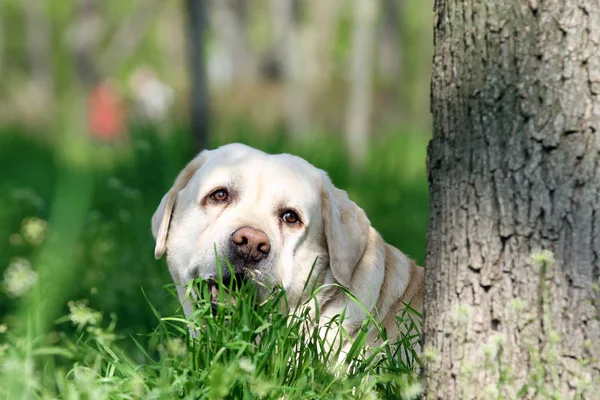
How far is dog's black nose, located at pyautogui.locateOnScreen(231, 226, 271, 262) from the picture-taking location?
10.6ft

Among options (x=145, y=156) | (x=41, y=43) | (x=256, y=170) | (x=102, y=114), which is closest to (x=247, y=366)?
(x=256, y=170)

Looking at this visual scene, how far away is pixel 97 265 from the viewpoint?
592 centimetres

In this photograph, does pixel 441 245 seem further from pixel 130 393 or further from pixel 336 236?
pixel 130 393

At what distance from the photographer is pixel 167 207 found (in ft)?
12.3

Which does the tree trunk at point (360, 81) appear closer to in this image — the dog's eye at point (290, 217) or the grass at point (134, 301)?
the grass at point (134, 301)

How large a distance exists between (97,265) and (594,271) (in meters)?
4.16

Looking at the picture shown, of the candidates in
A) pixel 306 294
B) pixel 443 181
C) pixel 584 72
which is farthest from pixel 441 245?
pixel 306 294

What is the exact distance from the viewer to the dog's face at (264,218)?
3385 mm

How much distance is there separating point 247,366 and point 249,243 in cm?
90

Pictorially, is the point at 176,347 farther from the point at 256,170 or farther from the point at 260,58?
the point at 260,58

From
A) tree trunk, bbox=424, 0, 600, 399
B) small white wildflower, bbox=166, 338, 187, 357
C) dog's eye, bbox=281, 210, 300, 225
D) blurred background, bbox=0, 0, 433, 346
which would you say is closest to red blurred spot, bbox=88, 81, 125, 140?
blurred background, bbox=0, 0, 433, 346

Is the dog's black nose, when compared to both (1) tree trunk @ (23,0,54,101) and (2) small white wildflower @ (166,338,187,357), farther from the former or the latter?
(1) tree trunk @ (23,0,54,101)

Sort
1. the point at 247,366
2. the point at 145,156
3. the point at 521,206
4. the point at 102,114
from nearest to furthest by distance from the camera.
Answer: the point at 247,366 → the point at 521,206 → the point at 145,156 → the point at 102,114

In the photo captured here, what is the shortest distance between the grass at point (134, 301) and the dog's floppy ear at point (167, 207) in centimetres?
25
